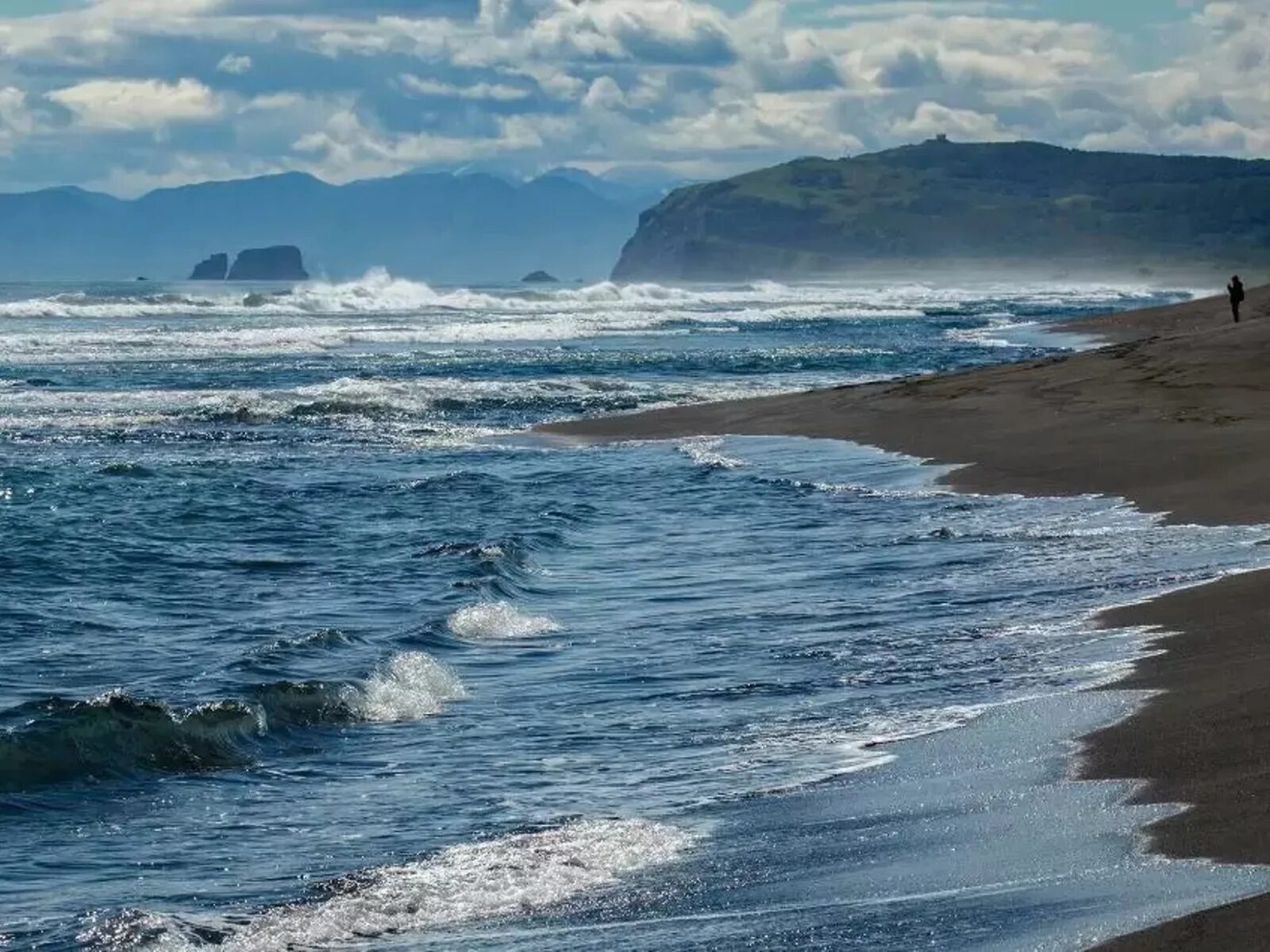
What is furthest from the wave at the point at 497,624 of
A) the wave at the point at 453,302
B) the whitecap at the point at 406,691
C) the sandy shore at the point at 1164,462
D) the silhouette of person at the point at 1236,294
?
the wave at the point at 453,302

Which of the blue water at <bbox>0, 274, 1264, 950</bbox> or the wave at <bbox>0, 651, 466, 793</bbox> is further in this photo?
the wave at <bbox>0, 651, 466, 793</bbox>

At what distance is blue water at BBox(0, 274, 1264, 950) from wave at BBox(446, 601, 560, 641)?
5 centimetres

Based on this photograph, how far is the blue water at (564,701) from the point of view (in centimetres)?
848

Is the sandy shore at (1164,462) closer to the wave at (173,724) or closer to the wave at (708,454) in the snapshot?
the wave at (708,454)

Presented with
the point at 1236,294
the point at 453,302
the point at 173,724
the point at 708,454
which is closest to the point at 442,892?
the point at 173,724

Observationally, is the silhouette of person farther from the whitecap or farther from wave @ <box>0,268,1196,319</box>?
wave @ <box>0,268,1196,319</box>

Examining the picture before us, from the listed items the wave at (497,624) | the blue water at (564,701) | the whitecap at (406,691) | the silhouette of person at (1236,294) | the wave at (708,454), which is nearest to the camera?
the blue water at (564,701)

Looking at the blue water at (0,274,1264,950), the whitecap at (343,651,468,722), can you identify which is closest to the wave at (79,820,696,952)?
the blue water at (0,274,1264,950)

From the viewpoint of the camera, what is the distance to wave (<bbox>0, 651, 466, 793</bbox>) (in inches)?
458

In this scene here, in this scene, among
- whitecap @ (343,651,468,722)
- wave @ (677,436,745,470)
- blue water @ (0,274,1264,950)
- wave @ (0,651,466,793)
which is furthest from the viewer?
wave @ (677,436,745,470)

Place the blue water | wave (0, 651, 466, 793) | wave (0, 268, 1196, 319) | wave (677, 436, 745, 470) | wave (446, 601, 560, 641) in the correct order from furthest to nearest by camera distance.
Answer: wave (0, 268, 1196, 319)
wave (677, 436, 745, 470)
wave (446, 601, 560, 641)
wave (0, 651, 466, 793)
the blue water

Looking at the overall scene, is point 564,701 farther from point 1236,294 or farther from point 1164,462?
point 1236,294

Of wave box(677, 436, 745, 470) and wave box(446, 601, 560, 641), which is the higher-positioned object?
wave box(677, 436, 745, 470)

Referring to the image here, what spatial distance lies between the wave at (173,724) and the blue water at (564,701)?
0.03m
